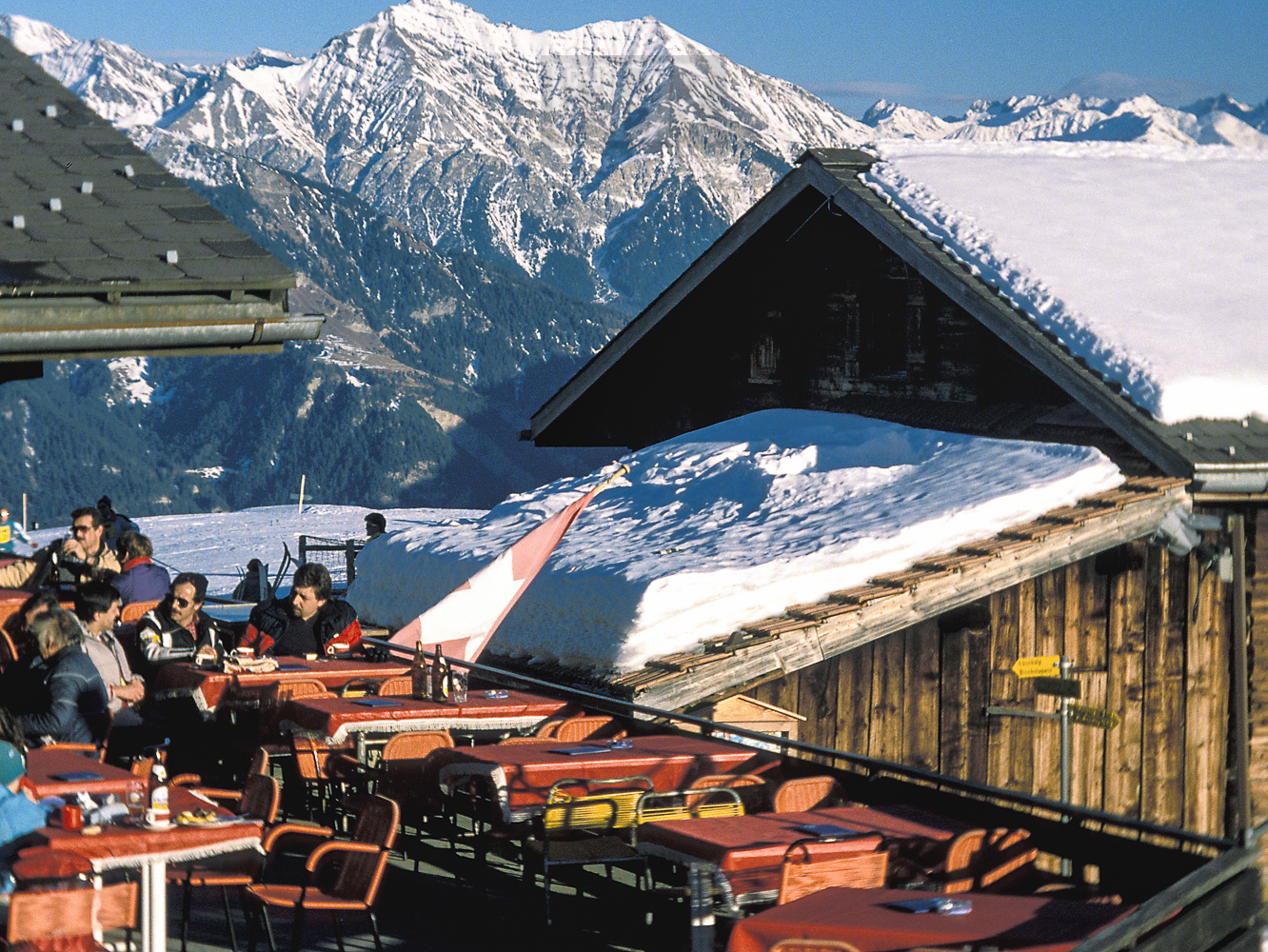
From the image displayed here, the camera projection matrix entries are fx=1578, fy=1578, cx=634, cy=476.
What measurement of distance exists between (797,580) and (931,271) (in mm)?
3785

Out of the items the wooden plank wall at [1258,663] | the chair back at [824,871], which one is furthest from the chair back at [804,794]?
the wooden plank wall at [1258,663]

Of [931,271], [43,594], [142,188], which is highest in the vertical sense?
[931,271]

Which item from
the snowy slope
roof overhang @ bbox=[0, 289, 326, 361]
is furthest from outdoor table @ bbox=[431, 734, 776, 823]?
the snowy slope

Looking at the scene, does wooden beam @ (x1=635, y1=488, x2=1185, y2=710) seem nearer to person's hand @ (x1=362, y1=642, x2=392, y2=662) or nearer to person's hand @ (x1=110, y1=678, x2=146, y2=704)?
person's hand @ (x1=362, y1=642, x2=392, y2=662)

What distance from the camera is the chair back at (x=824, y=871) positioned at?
19.2 ft

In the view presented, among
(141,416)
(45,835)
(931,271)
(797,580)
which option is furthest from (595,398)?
(141,416)

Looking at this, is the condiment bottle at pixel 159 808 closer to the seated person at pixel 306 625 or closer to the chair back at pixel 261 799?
the chair back at pixel 261 799

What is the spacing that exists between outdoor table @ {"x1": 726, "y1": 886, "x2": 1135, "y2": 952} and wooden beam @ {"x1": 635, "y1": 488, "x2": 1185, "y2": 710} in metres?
4.25

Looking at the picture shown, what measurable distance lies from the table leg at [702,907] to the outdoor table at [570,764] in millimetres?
1533

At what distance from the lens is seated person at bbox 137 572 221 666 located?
1047cm

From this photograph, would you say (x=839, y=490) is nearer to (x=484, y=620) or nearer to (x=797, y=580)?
(x=797, y=580)

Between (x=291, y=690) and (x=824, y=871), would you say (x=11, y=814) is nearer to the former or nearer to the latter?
(x=824, y=871)

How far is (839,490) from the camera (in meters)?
12.5

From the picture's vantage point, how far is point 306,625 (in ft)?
35.7
